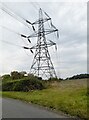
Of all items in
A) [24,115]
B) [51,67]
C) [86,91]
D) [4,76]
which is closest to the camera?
[24,115]

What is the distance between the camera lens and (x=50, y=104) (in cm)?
1714

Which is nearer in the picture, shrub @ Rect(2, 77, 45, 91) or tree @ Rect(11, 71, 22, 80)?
shrub @ Rect(2, 77, 45, 91)

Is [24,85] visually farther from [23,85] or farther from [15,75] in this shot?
[15,75]

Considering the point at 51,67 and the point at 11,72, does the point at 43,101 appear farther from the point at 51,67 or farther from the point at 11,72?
the point at 51,67

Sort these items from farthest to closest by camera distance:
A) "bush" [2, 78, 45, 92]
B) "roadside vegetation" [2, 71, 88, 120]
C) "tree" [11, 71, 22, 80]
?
"tree" [11, 71, 22, 80], "bush" [2, 78, 45, 92], "roadside vegetation" [2, 71, 88, 120]

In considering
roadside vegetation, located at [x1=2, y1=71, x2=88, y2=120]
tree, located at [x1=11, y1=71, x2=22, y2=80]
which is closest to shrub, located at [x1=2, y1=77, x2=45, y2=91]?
roadside vegetation, located at [x1=2, y1=71, x2=88, y2=120]

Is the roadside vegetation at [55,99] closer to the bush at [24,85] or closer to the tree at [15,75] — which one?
the bush at [24,85]

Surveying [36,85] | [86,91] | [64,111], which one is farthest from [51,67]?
[64,111]

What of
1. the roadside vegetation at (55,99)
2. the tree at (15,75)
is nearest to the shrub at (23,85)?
the roadside vegetation at (55,99)

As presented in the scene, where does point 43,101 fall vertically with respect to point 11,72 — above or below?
below

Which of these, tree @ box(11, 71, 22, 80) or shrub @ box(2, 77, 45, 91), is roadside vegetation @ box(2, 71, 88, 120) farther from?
tree @ box(11, 71, 22, 80)

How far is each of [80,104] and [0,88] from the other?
38.3 ft

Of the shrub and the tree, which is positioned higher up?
the tree

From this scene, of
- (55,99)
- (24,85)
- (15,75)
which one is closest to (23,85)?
(24,85)
